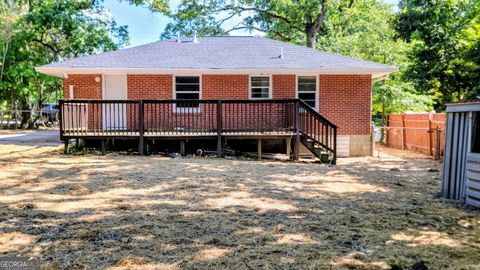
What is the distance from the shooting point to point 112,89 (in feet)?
46.0

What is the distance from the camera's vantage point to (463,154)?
607 cm

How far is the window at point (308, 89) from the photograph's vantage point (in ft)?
47.1

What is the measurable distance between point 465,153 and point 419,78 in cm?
1769

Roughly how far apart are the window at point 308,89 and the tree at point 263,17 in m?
9.43

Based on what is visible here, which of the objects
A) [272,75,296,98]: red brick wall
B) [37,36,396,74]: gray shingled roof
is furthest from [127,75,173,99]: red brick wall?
[272,75,296,98]: red brick wall

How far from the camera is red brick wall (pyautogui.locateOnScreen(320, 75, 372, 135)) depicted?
1420 cm

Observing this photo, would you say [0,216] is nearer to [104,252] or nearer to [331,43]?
[104,252]

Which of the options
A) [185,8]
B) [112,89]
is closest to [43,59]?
[185,8]

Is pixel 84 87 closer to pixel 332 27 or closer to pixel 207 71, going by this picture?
pixel 207 71

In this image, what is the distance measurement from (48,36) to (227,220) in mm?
23805

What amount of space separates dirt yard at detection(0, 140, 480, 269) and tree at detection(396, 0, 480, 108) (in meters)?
15.0

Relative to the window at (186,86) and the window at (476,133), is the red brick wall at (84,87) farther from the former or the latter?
the window at (476,133)

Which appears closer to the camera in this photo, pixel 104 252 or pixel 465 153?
pixel 104 252

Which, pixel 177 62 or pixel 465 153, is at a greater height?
pixel 177 62
